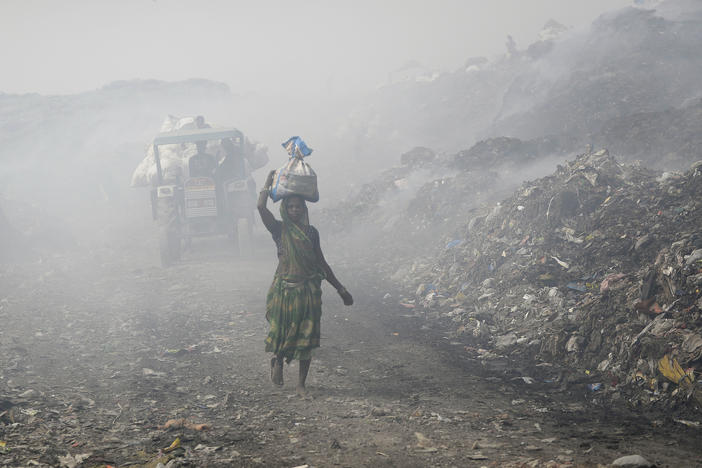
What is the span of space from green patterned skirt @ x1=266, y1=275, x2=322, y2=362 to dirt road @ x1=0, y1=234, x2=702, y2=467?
0.43 meters

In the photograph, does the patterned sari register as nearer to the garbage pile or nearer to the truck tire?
the garbage pile

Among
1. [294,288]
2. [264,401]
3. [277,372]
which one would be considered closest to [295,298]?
[294,288]

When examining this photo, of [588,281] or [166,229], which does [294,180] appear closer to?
[588,281]

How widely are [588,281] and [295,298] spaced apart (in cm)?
379

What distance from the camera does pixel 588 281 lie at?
6.12 metres

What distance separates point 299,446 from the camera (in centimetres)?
327

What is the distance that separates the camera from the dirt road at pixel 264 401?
10.2ft

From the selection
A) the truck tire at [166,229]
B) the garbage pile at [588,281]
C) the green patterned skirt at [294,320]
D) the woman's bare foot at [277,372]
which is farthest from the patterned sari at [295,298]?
the truck tire at [166,229]

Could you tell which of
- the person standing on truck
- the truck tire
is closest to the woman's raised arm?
the truck tire

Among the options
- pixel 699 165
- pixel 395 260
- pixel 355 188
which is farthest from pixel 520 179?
pixel 355 188

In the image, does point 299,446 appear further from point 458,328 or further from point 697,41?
point 697,41

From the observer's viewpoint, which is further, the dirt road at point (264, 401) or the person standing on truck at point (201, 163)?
the person standing on truck at point (201, 163)

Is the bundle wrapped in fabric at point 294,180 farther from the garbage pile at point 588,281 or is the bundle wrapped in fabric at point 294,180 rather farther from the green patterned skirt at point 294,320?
the garbage pile at point 588,281

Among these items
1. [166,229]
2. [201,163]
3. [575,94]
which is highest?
[575,94]
